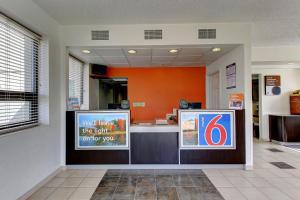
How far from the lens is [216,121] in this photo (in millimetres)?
3875

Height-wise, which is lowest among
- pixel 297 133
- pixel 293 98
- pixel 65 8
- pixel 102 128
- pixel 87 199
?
pixel 87 199

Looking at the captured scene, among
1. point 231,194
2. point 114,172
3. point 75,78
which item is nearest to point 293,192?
point 231,194

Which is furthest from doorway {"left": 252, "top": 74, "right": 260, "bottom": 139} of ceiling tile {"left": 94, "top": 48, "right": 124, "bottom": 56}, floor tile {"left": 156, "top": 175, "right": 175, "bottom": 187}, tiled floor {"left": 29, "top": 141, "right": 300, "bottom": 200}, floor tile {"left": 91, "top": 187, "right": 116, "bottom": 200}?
floor tile {"left": 91, "top": 187, "right": 116, "bottom": 200}

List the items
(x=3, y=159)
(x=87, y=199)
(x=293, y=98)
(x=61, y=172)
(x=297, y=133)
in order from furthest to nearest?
1. (x=293, y=98)
2. (x=297, y=133)
3. (x=61, y=172)
4. (x=87, y=199)
5. (x=3, y=159)

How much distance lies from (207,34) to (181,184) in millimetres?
2784

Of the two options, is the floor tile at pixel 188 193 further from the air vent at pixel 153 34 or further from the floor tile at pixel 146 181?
the air vent at pixel 153 34

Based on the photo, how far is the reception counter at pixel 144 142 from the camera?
3.86 metres

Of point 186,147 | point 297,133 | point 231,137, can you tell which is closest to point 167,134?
point 186,147

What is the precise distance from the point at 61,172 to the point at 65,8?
294 cm

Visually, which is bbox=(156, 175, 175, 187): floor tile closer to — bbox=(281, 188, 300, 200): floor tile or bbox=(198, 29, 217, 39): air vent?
bbox=(281, 188, 300, 200): floor tile

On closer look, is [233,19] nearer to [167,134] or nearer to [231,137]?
[231,137]

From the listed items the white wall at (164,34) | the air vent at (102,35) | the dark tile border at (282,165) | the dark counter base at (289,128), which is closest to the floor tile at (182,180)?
the dark tile border at (282,165)

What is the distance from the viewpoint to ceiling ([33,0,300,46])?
2953mm

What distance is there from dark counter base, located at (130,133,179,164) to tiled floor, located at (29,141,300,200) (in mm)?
238
